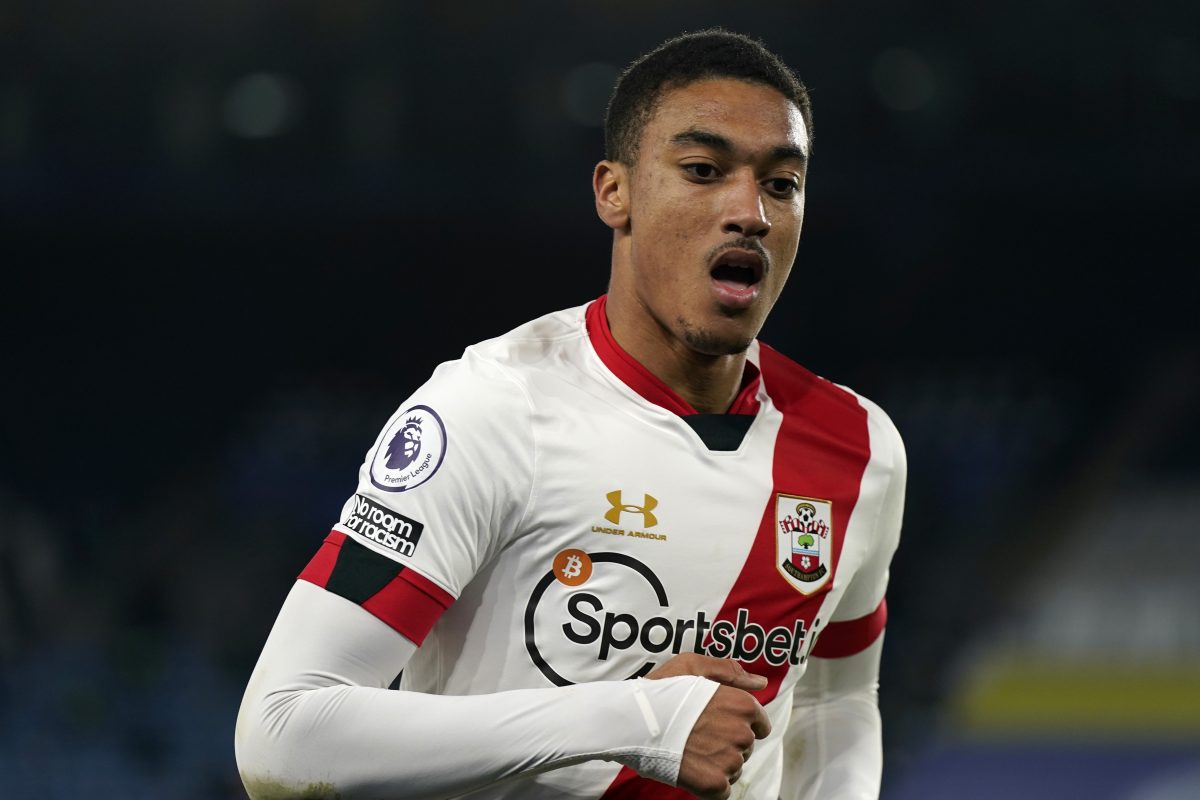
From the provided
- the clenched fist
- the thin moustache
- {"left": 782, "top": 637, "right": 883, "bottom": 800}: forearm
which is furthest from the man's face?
{"left": 782, "top": 637, "right": 883, "bottom": 800}: forearm

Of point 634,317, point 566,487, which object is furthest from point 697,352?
point 566,487

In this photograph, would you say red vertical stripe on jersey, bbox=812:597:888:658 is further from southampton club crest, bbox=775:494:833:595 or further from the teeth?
the teeth

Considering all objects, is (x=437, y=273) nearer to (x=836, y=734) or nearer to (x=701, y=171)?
(x=836, y=734)

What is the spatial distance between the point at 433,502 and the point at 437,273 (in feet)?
19.2

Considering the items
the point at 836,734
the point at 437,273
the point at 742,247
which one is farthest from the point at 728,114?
the point at 437,273

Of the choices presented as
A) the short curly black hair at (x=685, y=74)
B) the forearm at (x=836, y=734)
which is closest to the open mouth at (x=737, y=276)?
the short curly black hair at (x=685, y=74)

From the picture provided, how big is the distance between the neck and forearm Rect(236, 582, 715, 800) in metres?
0.51

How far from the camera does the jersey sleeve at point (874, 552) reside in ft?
7.26

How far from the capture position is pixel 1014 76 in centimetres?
753

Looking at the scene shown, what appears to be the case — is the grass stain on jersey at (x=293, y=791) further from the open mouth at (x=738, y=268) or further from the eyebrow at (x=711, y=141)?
the eyebrow at (x=711, y=141)

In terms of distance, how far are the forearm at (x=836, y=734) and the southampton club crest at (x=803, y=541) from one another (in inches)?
11.7

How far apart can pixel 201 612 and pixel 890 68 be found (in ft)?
14.7

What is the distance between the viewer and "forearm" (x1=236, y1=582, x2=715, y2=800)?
172 cm

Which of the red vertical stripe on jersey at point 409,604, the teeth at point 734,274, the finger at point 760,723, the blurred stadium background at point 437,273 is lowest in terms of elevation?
the red vertical stripe on jersey at point 409,604
